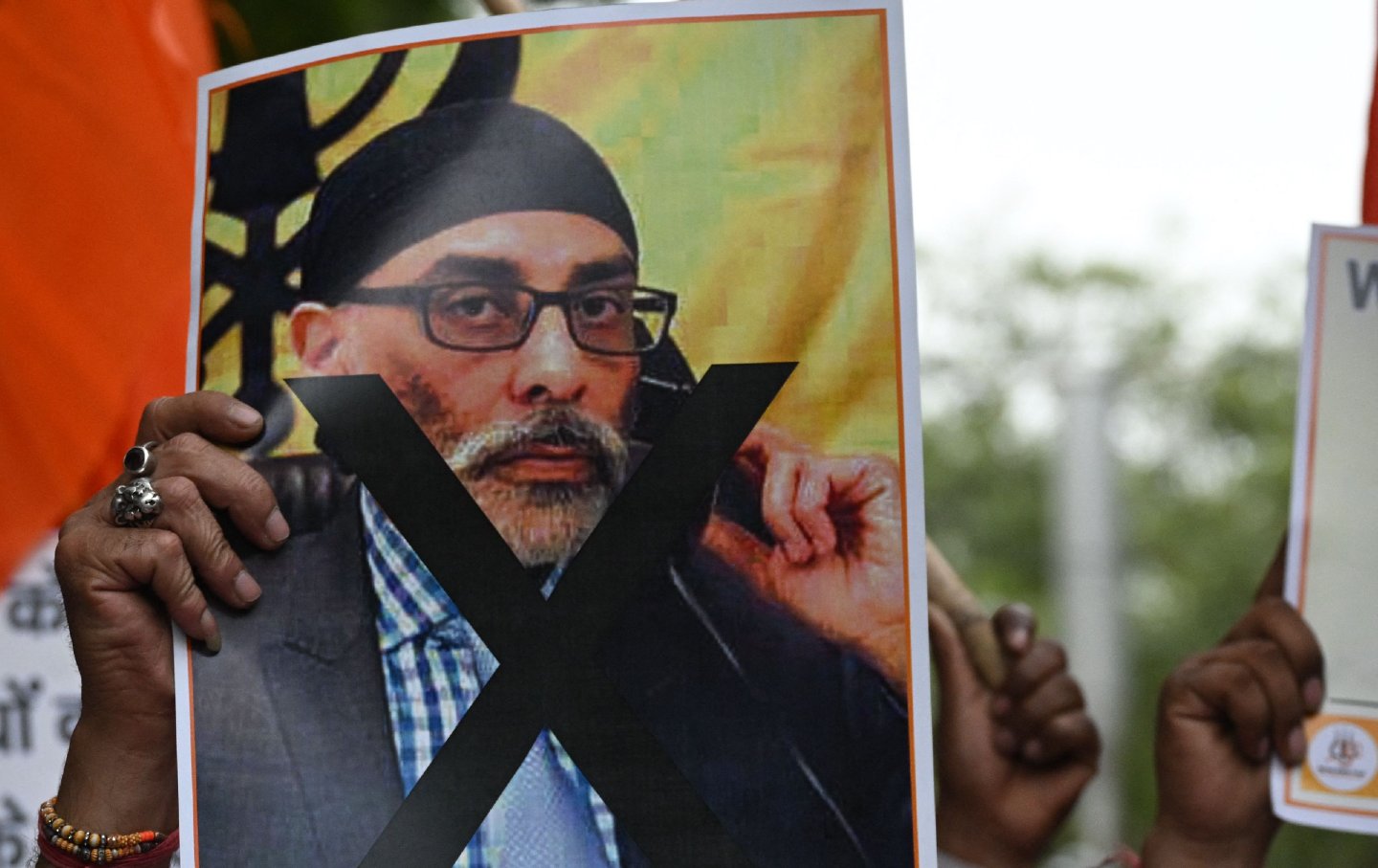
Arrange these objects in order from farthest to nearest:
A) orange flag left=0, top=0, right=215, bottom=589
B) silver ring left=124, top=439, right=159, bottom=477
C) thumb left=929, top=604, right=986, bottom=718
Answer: orange flag left=0, top=0, right=215, bottom=589 < thumb left=929, top=604, right=986, bottom=718 < silver ring left=124, top=439, right=159, bottom=477

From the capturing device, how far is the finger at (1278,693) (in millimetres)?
1515

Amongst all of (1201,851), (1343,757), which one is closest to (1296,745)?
(1343,757)

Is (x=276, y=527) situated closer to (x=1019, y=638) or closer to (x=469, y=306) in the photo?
(x=469, y=306)

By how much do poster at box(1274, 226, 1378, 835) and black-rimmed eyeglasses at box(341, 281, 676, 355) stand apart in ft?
2.52

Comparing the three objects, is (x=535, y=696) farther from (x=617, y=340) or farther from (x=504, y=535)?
(x=617, y=340)

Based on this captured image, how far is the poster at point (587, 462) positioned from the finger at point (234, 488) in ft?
0.05

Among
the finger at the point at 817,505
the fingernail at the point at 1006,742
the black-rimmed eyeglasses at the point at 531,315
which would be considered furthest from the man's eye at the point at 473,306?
the fingernail at the point at 1006,742

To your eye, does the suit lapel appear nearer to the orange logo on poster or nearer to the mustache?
the mustache

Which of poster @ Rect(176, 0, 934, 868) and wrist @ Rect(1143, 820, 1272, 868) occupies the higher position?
poster @ Rect(176, 0, 934, 868)

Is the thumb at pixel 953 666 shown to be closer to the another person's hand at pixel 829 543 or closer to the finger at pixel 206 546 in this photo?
the another person's hand at pixel 829 543

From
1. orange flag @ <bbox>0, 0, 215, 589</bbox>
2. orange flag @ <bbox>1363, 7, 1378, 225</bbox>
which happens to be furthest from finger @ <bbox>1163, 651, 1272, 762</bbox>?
orange flag @ <bbox>0, 0, 215, 589</bbox>

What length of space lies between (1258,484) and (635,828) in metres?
16.3

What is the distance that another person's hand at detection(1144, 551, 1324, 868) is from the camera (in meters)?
1.54

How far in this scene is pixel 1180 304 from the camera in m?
15.9
